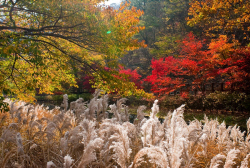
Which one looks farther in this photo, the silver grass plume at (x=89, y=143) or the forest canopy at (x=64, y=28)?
the forest canopy at (x=64, y=28)

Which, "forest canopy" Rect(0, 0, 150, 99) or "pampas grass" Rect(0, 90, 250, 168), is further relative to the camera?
"forest canopy" Rect(0, 0, 150, 99)

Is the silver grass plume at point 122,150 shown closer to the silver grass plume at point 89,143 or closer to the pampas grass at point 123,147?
the pampas grass at point 123,147

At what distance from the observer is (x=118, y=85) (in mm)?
5504

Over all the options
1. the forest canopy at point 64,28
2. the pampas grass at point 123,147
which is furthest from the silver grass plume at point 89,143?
the forest canopy at point 64,28

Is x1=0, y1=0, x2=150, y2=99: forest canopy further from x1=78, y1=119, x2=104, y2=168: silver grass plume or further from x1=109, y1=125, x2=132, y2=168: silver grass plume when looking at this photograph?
x1=109, y1=125, x2=132, y2=168: silver grass plume

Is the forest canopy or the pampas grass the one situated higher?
the forest canopy

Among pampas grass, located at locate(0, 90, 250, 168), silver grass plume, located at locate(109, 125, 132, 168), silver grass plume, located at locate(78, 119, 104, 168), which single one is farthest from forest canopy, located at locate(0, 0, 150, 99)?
silver grass plume, located at locate(109, 125, 132, 168)

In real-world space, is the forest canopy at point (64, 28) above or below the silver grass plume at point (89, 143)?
above

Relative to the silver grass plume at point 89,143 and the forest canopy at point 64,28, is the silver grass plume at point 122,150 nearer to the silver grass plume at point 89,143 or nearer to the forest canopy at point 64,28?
the silver grass plume at point 89,143

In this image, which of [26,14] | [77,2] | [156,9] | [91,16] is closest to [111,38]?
[91,16]

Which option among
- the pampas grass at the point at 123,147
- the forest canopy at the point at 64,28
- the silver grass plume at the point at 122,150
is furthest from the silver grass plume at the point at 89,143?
the forest canopy at the point at 64,28

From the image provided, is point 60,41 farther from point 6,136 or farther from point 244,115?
point 244,115

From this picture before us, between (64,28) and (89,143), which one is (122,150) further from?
(64,28)

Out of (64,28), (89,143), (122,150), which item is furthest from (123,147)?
(64,28)
